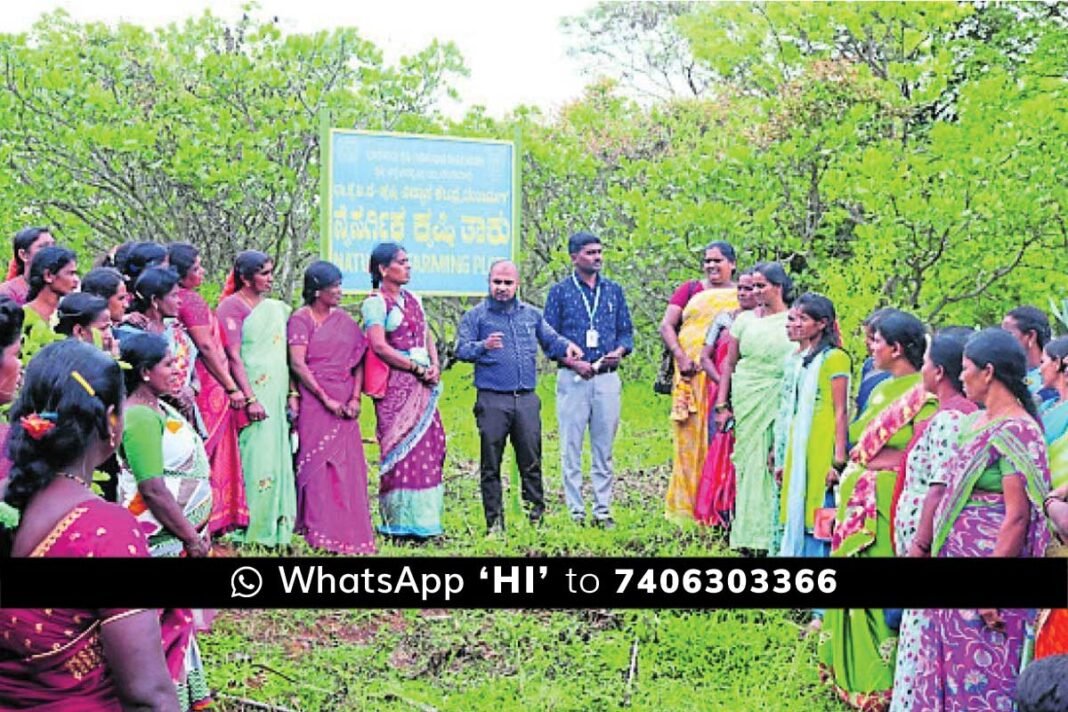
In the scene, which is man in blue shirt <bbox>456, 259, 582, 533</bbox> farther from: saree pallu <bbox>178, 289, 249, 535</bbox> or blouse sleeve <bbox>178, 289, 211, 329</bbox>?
blouse sleeve <bbox>178, 289, 211, 329</bbox>

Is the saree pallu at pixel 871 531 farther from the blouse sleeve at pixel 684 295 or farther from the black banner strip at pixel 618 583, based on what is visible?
the blouse sleeve at pixel 684 295

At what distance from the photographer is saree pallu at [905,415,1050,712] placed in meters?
3.72

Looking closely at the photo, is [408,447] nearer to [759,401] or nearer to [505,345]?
[505,345]

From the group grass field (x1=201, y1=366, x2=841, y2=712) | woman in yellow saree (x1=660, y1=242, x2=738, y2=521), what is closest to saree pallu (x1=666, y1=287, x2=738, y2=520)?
woman in yellow saree (x1=660, y1=242, x2=738, y2=521)

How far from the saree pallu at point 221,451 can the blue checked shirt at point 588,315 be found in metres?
2.24

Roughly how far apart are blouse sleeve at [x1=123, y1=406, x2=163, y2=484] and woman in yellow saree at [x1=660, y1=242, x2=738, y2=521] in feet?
14.0

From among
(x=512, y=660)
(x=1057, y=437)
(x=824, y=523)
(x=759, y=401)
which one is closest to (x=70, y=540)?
(x=512, y=660)

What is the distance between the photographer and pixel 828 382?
553cm

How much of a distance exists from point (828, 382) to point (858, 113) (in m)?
4.46

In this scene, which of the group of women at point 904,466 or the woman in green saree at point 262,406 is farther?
the woman in green saree at point 262,406

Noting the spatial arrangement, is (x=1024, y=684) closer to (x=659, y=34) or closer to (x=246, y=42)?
(x=246, y=42)

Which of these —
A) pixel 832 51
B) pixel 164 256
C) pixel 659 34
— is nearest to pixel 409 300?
pixel 164 256

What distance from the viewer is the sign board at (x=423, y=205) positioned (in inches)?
312

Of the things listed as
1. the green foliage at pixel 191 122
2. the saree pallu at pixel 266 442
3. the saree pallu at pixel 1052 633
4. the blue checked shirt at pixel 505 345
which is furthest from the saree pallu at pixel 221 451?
the saree pallu at pixel 1052 633
